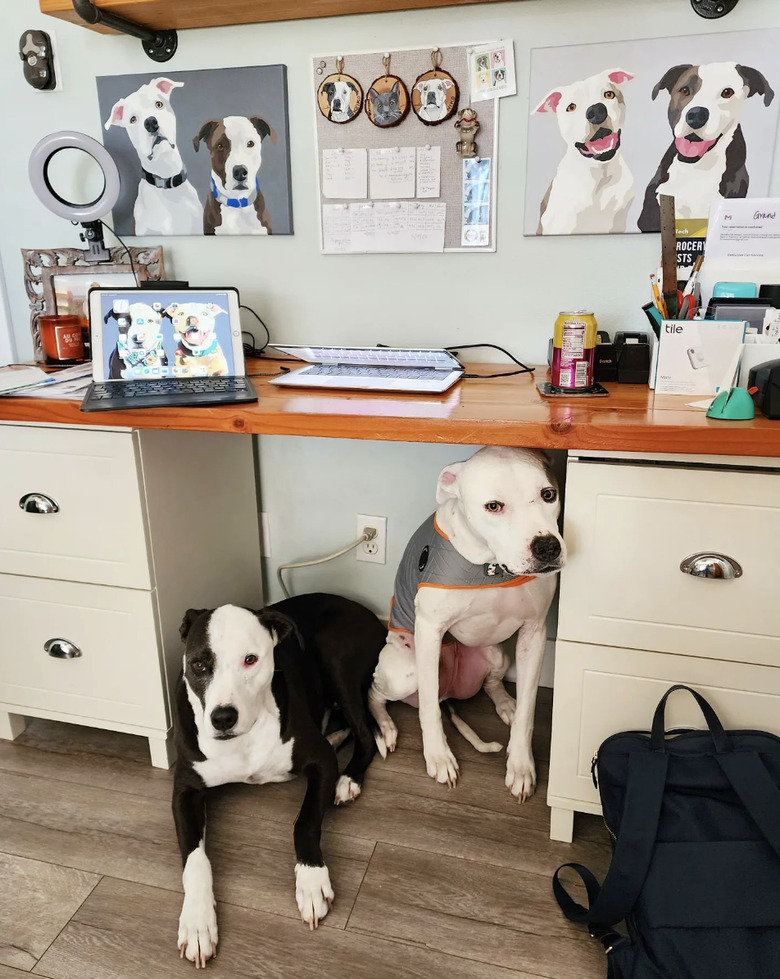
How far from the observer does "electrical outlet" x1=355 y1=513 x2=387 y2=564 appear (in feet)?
6.11

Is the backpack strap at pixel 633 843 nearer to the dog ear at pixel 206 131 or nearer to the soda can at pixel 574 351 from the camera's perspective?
the soda can at pixel 574 351

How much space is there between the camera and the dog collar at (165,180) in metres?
1.71

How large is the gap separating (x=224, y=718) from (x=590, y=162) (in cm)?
126

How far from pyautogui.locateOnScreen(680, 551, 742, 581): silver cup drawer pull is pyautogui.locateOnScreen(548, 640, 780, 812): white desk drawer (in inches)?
6.1

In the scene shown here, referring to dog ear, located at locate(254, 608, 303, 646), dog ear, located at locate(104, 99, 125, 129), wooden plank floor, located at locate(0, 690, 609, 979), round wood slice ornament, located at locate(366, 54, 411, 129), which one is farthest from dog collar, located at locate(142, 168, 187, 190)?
wooden plank floor, located at locate(0, 690, 609, 979)

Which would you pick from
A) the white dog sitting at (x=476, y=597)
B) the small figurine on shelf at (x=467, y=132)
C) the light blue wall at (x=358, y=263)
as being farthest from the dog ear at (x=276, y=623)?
the small figurine on shelf at (x=467, y=132)

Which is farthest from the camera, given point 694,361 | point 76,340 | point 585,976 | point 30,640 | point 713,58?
point 76,340

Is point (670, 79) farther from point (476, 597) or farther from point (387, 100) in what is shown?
point (476, 597)

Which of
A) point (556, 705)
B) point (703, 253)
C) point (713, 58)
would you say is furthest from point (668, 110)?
point (556, 705)

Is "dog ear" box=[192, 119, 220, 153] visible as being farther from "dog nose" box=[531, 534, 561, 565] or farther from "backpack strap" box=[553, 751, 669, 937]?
"backpack strap" box=[553, 751, 669, 937]

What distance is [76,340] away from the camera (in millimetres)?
1661

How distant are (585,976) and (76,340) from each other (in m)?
1.57

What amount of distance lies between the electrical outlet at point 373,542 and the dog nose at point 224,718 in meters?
0.76

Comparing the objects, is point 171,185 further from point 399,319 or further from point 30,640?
point 30,640
